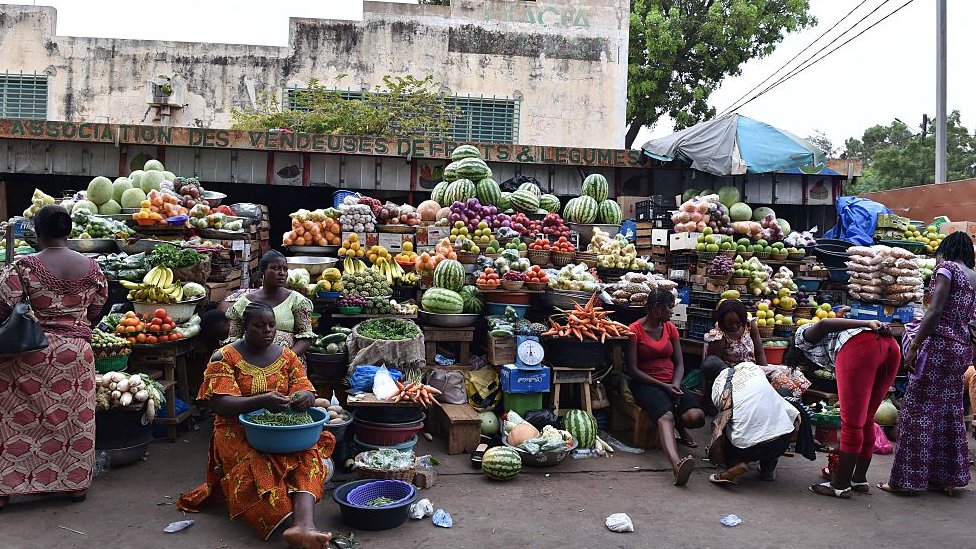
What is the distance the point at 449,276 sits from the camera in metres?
7.41

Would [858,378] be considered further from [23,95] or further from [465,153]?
[23,95]

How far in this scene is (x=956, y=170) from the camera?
2769 cm

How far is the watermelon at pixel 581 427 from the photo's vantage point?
20.8 feet

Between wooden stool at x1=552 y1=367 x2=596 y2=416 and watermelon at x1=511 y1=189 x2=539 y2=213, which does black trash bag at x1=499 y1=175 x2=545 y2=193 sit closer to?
watermelon at x1=511 y1=189 x2=539 y2=213

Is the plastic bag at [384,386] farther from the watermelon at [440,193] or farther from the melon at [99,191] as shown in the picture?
the melon at [99,191]

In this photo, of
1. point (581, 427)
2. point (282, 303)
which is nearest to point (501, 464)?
point (581, 427)

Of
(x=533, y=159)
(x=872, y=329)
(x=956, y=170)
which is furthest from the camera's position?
(x=956, y=170)

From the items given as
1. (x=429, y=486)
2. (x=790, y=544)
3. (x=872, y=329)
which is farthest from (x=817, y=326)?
(x=429, y=486)

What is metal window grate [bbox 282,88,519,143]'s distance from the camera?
1652cm

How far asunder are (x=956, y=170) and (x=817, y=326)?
90.8 ft

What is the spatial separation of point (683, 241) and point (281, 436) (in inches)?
230

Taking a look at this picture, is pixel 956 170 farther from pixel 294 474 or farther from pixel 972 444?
pixel 294 474

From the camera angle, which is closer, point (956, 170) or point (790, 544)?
point (790, 544)

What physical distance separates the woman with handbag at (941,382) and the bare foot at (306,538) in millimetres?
4205
